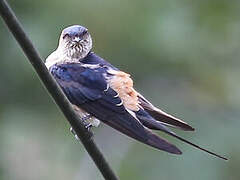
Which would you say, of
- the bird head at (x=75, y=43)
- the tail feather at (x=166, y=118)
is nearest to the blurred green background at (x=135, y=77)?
the bird head at (x=75, y=43)

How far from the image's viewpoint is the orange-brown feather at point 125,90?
2.41 metres

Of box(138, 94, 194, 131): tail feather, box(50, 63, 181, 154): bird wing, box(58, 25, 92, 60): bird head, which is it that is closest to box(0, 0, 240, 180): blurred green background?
box(58, 25, 92, 60): bird head

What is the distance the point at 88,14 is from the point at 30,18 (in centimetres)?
34

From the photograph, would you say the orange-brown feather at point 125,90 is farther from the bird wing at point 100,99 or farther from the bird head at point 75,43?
the bird head at point 75,43

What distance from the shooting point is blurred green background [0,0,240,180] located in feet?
13.7

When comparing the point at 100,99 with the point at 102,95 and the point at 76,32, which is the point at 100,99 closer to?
the point at 102,95

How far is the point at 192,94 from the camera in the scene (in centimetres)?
471

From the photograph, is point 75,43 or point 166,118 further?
point 75,43

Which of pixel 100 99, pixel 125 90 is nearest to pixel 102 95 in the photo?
pixel 100 99

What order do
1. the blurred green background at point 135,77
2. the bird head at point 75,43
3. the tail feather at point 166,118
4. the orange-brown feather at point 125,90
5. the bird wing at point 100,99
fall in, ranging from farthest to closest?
the blurred green background at point 135,77 → the bird head at point 75,43 → the orange-brown feather at point 125,90 → the tail feather at point 166,118 → the bird wing at point 100,99

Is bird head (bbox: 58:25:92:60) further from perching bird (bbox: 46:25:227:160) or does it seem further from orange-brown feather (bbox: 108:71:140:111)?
orange-brown feather (bbox: 108:71:140:111)

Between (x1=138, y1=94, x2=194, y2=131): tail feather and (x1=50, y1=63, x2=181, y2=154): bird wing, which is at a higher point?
(x1=50, y1=63, x2=181, y2=154): bird wing

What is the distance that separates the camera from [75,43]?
2.72 metres

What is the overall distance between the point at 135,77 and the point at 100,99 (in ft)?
6.67
